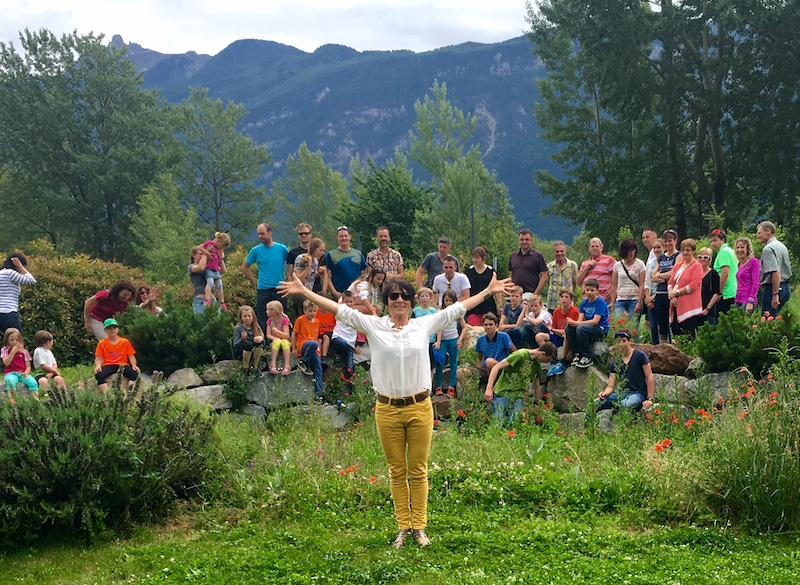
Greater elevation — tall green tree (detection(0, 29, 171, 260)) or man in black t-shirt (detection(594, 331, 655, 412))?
tall green tree (detection(0, 29, 171, 260))

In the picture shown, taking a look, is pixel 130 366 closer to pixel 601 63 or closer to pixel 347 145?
pixel 601 63

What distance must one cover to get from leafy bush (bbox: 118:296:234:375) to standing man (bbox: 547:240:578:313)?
479cm

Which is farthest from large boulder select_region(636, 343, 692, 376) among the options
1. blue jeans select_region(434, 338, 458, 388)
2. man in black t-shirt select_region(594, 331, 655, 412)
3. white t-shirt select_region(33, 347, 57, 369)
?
white t-shirt select_region(33, 347, 57, 369)

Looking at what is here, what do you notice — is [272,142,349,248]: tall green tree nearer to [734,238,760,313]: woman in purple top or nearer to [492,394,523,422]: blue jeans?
[734,238,760,313]: woman in purple top

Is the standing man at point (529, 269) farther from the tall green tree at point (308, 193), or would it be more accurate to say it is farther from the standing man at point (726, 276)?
the tall green tree at point (308, 193)

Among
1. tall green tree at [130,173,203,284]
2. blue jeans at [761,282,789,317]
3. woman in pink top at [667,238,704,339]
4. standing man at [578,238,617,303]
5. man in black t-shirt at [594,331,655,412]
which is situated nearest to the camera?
man in black t-shirt at [594,331,655,412]

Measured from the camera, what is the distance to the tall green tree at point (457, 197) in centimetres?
3025

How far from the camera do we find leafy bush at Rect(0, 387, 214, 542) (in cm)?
588

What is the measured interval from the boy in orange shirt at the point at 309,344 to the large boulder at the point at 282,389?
101 mm

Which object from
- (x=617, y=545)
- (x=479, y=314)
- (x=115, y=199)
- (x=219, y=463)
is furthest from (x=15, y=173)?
(x=617, y=545)

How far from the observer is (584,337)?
9641mm

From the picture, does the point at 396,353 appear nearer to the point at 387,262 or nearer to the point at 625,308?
the point at 387,262

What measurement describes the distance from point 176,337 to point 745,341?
760cm

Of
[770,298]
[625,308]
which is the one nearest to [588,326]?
[625,308]
